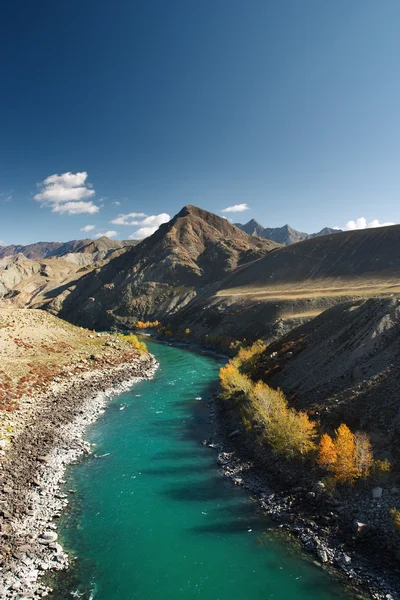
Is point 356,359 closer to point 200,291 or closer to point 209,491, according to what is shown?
point 209,491

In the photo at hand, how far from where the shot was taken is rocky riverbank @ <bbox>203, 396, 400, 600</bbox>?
19.9 meters

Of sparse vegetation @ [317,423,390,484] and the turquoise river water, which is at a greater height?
sparse vegetation @ [317,423,390,484]

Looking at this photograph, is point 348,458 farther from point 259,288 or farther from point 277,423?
point 259,288

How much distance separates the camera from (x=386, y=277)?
113 metres

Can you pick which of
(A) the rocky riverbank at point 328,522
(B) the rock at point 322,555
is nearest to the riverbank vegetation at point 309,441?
(A) the rocky riverbank at point 328,522

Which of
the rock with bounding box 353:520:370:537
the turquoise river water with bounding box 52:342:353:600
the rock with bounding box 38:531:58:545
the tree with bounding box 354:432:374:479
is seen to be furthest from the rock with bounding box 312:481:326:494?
the rock with bounding box 38:531:58:545

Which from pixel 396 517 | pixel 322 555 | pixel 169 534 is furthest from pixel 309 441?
pixel 169 534

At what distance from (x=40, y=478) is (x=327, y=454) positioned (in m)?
24.9

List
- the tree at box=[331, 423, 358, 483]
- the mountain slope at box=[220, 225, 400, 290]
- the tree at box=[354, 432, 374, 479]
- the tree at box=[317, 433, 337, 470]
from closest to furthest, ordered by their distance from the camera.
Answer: the tree at box=[354, 432, 374, 479], the tree at box=[331, 423, 358, 483], the tree at box=[317, 433, 337, 470], the mountain slope at box=[220, 225, 400, 290]

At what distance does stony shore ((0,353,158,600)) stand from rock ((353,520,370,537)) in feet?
62.4

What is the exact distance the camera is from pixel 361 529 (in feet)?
74.0

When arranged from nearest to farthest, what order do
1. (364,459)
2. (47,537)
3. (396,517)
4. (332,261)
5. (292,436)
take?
(396,517) < (47,537) < (364,459) < (292,436) < (332,261)

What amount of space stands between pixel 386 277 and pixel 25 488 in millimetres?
116593

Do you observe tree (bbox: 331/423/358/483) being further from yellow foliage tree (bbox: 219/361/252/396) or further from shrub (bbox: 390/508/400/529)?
yellow foliage tree (bbox: 219/361/252/396)
